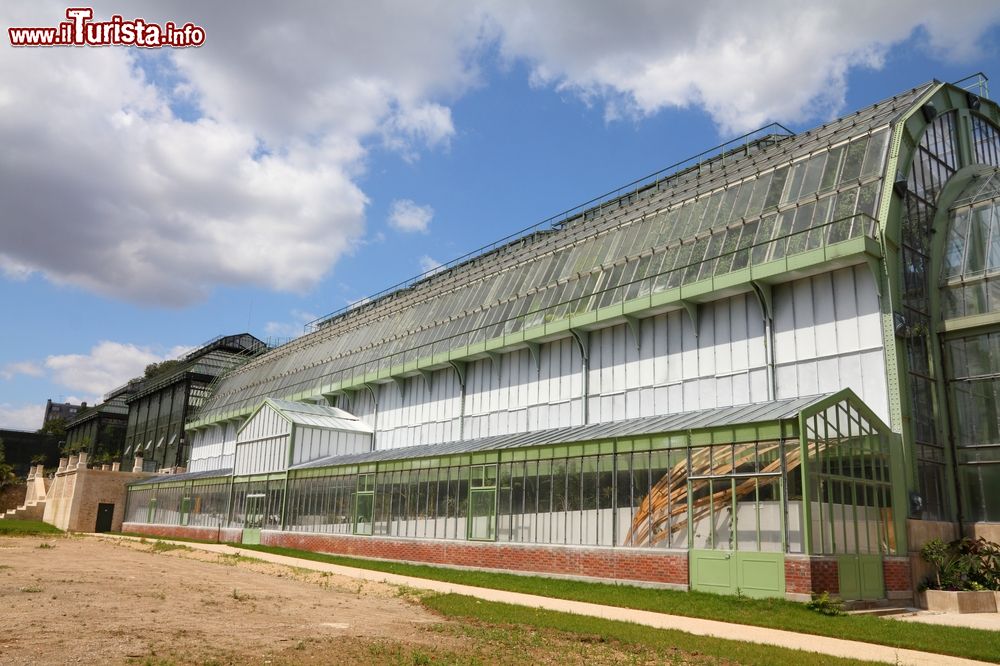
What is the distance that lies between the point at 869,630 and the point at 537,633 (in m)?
7.76

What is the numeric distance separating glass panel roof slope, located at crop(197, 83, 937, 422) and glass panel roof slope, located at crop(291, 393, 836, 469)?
243 inches

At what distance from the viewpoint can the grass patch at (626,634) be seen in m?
13.6

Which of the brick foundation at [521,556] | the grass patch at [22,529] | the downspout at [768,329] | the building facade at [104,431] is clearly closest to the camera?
the brick foundation at [521,556]

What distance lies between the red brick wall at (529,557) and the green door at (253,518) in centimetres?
875

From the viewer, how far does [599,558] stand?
87.6 ft

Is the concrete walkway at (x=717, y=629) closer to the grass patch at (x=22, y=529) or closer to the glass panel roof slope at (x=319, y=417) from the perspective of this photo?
the glass panel roof slope at (x=319, y=417)

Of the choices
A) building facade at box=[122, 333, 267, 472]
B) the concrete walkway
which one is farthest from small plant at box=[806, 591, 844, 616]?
building facade at box=[122, 333, 267, 472]

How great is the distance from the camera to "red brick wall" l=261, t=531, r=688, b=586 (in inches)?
971

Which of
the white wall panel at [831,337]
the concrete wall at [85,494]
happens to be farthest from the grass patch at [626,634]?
the concrete wall at [85,494]

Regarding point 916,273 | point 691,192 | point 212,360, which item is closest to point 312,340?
point 212,360

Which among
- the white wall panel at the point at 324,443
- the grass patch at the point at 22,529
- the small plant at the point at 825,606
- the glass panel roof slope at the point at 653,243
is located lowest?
the small plant at the point at 825,606

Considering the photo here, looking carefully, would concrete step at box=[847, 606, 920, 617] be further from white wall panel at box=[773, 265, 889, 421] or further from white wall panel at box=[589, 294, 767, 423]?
white wall panel at box=[589, 294, 767, 423]

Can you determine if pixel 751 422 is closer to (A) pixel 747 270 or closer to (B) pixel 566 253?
(A) pixel 747 270

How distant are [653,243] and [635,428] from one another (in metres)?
11.3
